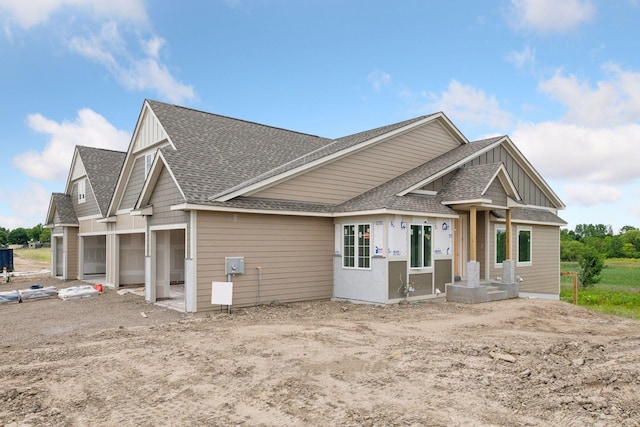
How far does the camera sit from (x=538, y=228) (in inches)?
776

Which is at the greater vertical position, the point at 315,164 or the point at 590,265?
the point at 315,164

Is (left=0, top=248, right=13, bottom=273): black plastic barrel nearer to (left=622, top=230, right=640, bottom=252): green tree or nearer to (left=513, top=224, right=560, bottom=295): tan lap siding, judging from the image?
(left=513, top=224, right=560, bottom=295): tan lap siding

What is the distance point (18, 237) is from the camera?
388 feet

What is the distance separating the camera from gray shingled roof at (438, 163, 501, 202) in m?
14.7

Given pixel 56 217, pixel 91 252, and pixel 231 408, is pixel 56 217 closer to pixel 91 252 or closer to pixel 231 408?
pixel 91 252

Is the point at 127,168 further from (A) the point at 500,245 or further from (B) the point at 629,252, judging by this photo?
(B) the point at 629,252

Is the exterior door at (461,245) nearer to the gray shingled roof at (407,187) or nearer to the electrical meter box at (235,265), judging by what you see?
the gray shingled roof at (407,187)

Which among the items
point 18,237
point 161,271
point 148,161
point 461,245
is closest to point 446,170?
point 461,245

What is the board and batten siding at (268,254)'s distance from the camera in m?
12.0

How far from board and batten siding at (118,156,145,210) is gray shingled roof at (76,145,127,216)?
1.85 metres

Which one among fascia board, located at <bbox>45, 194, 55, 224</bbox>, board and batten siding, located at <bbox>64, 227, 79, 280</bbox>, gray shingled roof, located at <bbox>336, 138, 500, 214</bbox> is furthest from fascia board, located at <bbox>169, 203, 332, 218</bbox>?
fascia board, located at <bbox>45, 194, 55, 224</bbox>

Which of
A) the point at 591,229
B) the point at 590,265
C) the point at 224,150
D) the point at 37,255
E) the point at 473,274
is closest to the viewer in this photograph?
the point at 473,274

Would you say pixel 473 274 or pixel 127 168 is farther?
pixel 127 168

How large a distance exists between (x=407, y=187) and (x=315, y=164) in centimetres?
315
